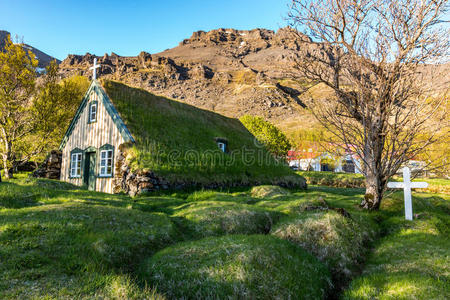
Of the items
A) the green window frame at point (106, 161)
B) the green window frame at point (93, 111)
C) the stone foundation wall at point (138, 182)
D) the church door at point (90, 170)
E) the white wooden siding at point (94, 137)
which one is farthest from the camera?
the green window frame at point (93, 111)

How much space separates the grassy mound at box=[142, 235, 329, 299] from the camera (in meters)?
4.32

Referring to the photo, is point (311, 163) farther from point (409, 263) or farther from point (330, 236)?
point (409, 263)

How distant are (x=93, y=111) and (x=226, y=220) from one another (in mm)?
15657

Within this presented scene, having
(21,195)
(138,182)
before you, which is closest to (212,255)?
(21,195)

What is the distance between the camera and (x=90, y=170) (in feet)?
59.6

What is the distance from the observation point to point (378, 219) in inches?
384

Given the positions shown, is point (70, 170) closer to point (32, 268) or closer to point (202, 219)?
point (202, 219)

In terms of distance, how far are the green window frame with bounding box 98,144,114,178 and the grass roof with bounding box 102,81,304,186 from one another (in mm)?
1738

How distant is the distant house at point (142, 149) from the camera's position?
15492 mm

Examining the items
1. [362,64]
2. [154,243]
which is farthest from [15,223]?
[362,64]

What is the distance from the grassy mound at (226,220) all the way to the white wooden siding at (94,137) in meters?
10.2

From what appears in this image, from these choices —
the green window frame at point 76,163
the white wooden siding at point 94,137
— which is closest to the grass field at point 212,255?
the white wooden siding at point 94,137

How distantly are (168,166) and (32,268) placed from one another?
11.8 meters

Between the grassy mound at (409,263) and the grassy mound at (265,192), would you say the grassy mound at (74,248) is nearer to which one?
the grassy mound at (409,263)
